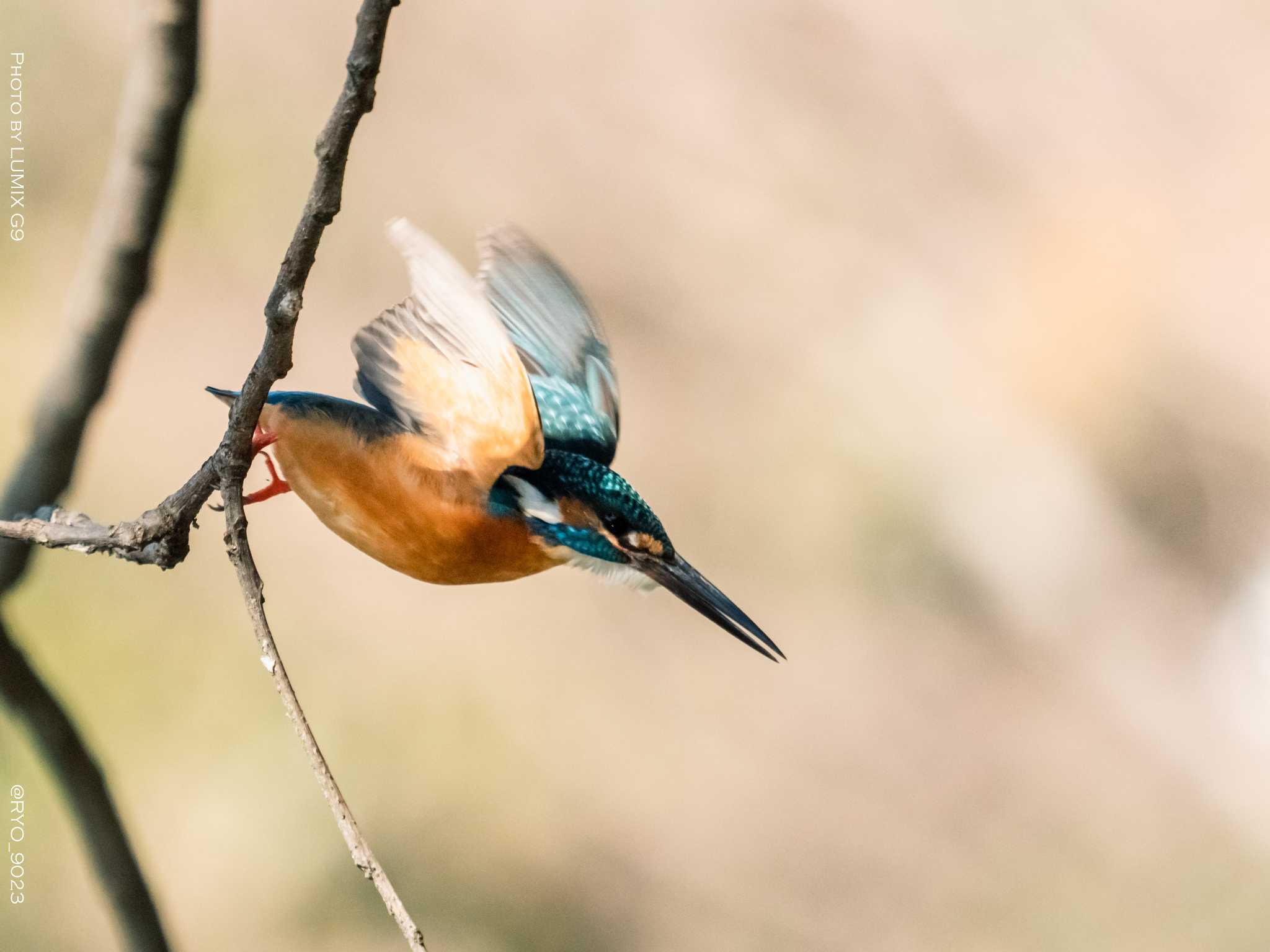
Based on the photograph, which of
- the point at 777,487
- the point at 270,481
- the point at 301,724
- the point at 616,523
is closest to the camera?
the point at 301,724

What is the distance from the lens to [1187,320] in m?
2.33

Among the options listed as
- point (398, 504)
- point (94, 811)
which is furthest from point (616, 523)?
point (94, 811)

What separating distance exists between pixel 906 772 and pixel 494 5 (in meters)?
1.68

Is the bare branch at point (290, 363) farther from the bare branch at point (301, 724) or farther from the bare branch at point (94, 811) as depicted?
the bare branch at point (94, 811)

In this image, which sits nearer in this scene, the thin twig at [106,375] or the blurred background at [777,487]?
the thin twig at [106,375]

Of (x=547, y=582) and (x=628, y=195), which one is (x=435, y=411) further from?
(x=628, y=195)

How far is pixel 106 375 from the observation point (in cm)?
93

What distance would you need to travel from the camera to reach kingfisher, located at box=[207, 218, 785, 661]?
70 centimetres

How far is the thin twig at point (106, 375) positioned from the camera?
834 millimetres

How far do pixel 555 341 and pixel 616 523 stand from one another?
0.33 m

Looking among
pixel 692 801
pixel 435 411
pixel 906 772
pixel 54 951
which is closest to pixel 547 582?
pixel 692 801

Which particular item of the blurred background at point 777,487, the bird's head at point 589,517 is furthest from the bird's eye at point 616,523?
the blurred background at point 777,487

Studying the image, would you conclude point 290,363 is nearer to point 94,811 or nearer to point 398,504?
point 398,504

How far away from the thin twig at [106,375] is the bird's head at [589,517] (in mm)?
226
